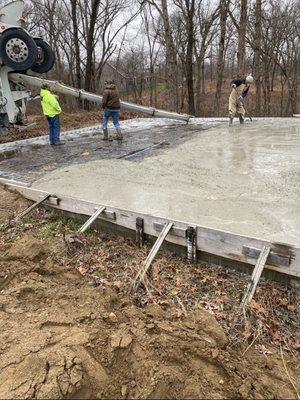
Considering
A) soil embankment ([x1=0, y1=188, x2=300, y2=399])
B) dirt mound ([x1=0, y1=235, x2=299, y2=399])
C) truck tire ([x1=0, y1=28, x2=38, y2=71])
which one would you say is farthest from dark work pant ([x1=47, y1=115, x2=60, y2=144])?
dirt mound ([x1=0, y1=235, x2=299, y2=399])

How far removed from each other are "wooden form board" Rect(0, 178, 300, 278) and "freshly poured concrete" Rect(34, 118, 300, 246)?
362 mm

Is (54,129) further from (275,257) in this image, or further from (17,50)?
(275,257)

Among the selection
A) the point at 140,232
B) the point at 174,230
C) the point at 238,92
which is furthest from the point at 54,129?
the point at 174,230

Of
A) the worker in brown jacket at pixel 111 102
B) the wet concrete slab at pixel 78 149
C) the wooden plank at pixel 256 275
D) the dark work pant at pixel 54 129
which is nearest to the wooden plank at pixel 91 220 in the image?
the wooden plank at pixel 256 275

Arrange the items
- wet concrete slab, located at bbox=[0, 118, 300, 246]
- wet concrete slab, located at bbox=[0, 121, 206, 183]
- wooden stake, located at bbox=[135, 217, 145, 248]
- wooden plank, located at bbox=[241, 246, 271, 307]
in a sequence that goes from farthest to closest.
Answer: wet concrete slab, located at bbox=[0, 121, 206, 183] → wet concrete slab, located at bbox=[0, 118, 300, 246] → wooden stake, located at bbox=[135, 217, 145, 248] → wooden plank, located at bbox=[241, 246, 271, 307]

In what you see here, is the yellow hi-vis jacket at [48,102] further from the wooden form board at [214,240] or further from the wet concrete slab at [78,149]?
the wooden form board at [214,240]

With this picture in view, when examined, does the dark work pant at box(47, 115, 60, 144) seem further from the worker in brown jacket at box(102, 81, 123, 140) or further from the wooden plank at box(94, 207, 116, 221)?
the wooden plank at box(94, 207, 116, 221)

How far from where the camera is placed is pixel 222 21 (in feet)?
60.4

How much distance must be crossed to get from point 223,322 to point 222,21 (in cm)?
1845

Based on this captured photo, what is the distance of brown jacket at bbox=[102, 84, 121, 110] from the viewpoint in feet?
32.0

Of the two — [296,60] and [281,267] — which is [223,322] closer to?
[281,267]

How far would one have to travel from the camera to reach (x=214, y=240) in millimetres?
3986

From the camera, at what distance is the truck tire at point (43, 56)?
379 inches

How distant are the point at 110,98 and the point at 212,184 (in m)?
5.17
